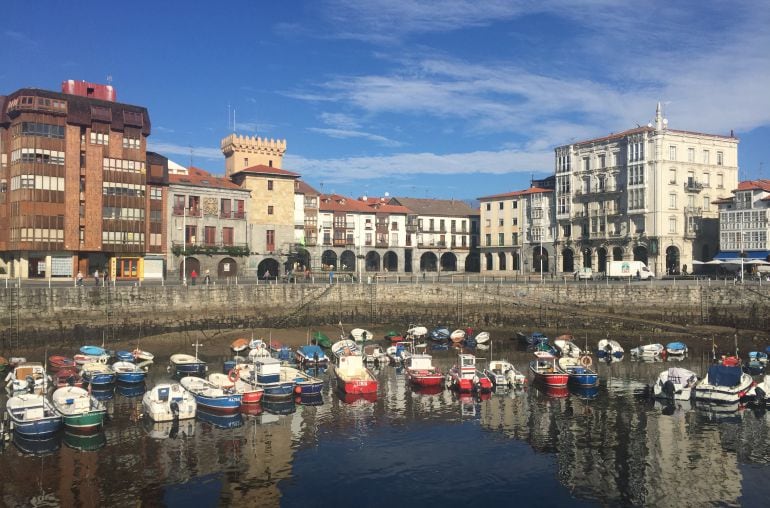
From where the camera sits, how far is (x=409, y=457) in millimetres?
29859

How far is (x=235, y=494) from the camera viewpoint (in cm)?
2508

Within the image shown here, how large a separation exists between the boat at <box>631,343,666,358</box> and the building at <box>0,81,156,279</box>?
188 ft

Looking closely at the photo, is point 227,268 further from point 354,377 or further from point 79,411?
point 79,411

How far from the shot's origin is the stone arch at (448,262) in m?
124

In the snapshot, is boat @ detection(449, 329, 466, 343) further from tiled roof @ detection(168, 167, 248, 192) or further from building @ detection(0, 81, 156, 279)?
tiled roof @ detection(168, 167, 248, 192)

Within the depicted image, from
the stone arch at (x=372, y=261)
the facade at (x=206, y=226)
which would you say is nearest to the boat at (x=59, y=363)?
the facade at (x=206, y=226)

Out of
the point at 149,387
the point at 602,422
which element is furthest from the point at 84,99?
the point at 602,422

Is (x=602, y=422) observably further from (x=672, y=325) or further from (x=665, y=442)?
(x=672, y=325)

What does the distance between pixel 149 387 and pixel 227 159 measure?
68692mm

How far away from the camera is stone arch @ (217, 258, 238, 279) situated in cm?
8681

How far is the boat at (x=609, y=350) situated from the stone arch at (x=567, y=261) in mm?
50786

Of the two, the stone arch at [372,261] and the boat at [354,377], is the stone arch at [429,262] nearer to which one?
the stone arch at [372,261]

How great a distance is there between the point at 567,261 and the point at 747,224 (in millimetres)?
27865

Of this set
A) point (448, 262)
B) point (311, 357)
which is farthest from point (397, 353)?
point (448, 262)
